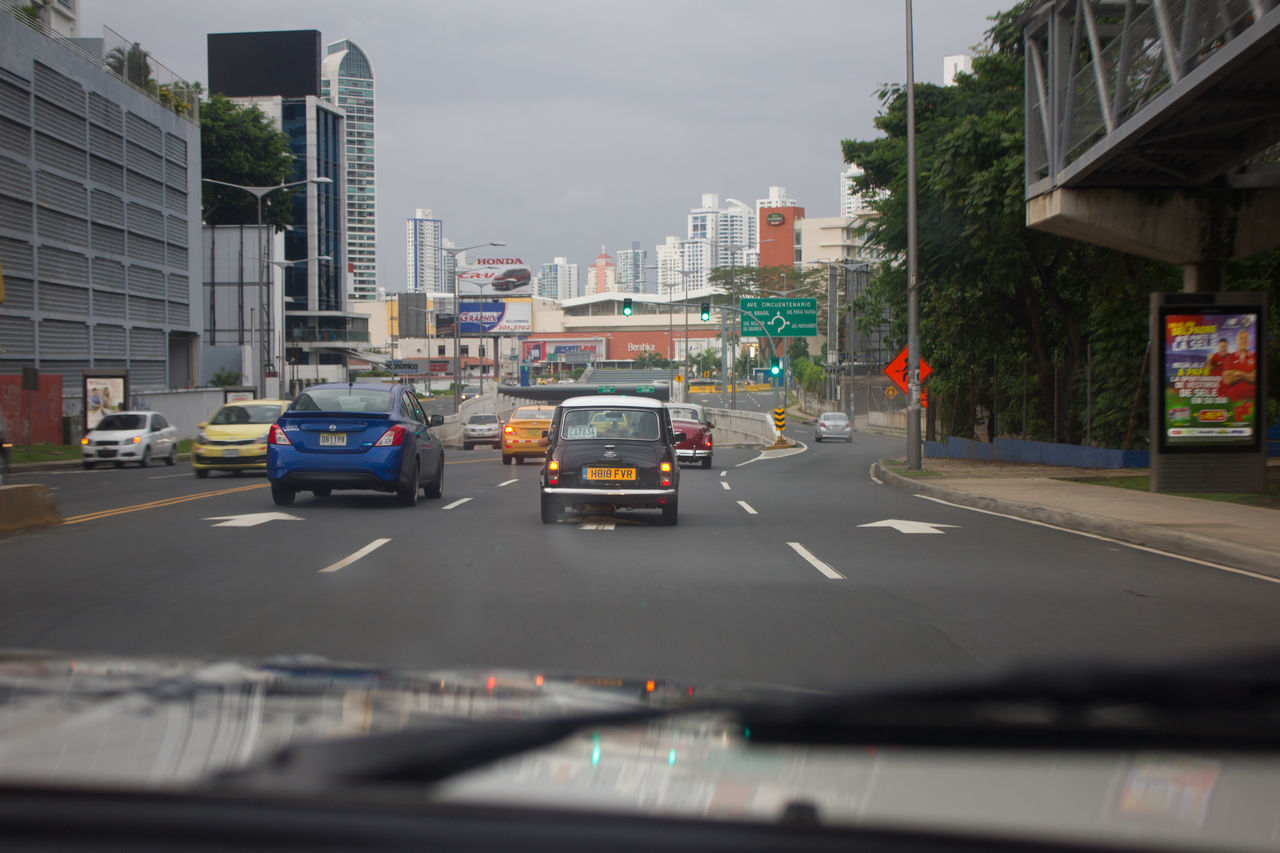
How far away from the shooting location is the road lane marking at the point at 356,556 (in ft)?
31.7

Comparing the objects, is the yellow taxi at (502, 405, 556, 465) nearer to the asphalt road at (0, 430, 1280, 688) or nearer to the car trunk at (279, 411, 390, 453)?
the car trunk at (279, 411, 390, 453)

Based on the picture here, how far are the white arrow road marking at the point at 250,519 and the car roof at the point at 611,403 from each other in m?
3.69

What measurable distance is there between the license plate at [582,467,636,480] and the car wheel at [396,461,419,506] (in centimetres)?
315

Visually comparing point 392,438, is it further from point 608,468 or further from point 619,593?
point 619,593

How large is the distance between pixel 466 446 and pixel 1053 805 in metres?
46.2

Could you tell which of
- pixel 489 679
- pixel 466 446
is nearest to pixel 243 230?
pixel 466 446

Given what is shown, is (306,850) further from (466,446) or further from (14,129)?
(466,446)

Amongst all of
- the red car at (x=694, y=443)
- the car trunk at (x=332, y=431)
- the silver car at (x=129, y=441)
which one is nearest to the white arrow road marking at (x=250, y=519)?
the car trunk at (x=332, y=431)

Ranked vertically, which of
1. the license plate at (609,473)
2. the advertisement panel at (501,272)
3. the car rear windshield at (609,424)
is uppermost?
the advertisement panel at (501,272)

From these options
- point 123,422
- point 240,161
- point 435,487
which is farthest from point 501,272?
point 435,487

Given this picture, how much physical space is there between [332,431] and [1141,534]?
9.99 meters

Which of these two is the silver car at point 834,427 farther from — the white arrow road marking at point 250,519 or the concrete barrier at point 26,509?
the concrete barrier at point 26,509

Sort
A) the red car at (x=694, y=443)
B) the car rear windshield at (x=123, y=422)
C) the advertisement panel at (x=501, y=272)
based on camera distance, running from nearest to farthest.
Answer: the red car at (x=694, y=443) < the car rear windshield at (x=123, y=422) < the advertisement panel at (x=501, y=272)

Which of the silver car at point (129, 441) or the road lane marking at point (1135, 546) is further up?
the silver car at point (129, 441)
